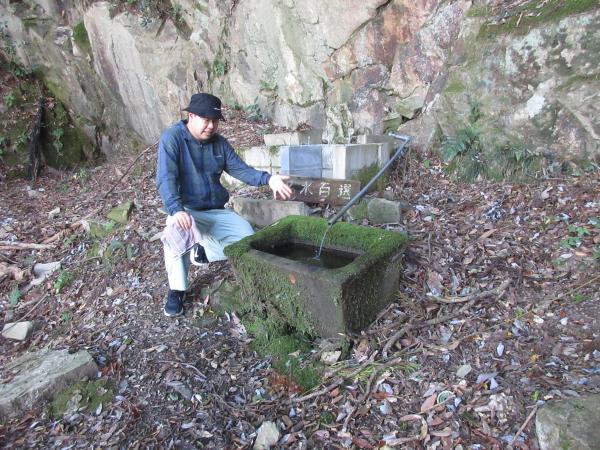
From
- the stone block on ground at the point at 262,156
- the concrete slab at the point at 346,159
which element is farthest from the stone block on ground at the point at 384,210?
the stone block on ground at the point at 262,156

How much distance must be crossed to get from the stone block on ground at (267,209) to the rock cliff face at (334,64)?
220 centimetres

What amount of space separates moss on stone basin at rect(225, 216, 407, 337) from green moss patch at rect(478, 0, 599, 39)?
3502mm

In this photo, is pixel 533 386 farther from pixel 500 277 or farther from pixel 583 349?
pixel 500 277

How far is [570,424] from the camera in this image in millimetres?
1788

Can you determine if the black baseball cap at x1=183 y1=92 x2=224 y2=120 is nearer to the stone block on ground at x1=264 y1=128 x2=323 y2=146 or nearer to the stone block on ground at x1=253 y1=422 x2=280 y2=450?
the stone block on ground at x1=253 y1=422 x2=280 y2=450

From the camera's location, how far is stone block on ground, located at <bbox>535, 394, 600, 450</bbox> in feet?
5.67

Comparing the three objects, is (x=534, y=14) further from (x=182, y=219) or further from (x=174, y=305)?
(x=174, y=305)

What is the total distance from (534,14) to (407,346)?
14.4 feet

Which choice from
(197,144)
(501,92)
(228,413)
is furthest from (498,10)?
(228,413)

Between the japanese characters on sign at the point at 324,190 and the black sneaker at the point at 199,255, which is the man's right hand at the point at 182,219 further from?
the japanese characters on sign at the point at 324,190

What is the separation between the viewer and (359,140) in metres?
5.52

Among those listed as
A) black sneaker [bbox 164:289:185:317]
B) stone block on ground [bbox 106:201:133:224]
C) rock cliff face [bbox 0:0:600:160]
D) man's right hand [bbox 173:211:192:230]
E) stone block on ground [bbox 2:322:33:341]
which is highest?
rock cliff face [bbox 0:0:600:160]

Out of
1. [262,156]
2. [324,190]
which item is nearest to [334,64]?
[262,156]

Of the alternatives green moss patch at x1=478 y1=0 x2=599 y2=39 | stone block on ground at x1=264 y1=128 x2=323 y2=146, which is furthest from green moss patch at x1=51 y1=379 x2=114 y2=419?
green moss patch at x1=478 y1=0 x2=599 y2=39
